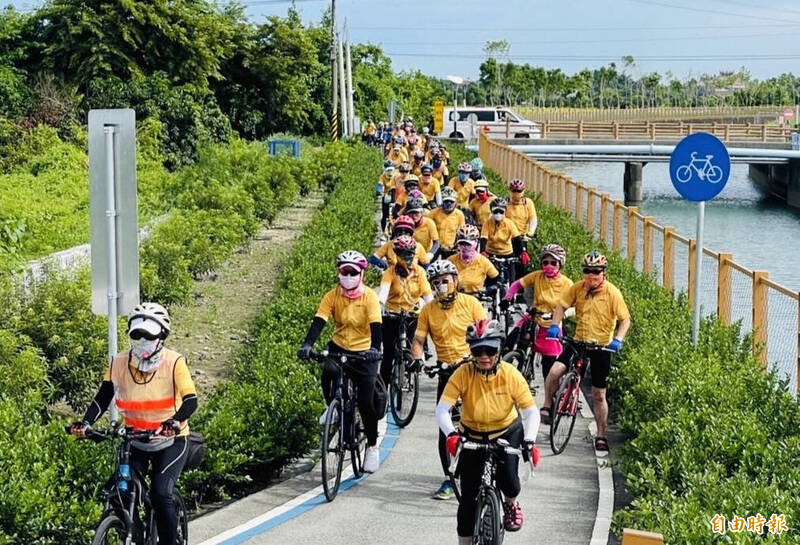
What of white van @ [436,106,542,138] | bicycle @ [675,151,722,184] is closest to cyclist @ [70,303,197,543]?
bicycle @ [675,151,722,184]

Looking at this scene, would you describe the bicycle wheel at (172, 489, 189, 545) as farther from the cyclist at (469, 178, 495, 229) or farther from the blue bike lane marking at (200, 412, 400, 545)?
the cyclist at (469, 178, 495, 229)

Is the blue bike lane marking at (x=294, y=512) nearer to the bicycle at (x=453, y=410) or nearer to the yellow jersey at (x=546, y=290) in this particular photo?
the bicycle at (x=453, y=410)

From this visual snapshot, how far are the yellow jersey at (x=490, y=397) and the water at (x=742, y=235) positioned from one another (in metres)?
4.87

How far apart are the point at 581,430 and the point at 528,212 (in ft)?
19.7

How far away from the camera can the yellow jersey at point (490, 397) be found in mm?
8008

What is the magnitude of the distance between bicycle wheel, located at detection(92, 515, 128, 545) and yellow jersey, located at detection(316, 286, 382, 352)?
3.47 m

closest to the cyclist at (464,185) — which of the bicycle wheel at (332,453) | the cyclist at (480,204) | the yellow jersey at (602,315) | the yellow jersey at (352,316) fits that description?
the cyclist at (480,204)

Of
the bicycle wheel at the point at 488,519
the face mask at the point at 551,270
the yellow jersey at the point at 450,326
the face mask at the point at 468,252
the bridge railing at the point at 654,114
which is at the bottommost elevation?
the bicycle wheel at the point at 488,519

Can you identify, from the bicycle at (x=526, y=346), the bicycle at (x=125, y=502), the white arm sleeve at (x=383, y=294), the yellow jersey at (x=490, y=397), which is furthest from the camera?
the bicycle at (x=526, y=346)

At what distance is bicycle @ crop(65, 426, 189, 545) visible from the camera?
7.19 metres

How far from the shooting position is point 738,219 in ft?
189

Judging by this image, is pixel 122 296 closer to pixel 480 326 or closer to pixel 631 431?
pixel 480 326

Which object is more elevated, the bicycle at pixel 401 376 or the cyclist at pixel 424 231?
the cyclist at pixel 424 231

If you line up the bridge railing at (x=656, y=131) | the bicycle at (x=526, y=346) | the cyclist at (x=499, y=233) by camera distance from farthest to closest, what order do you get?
the bridge railing at (x=656, y=131) → the cyclist at (x=499, y=233) → the bicycle at (x=526, y=346)
